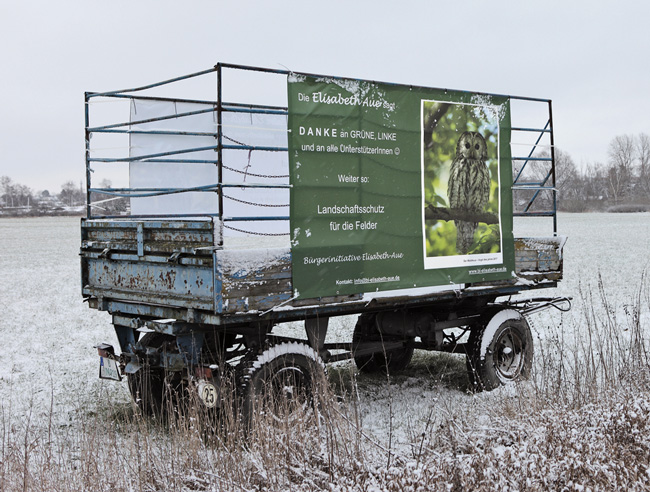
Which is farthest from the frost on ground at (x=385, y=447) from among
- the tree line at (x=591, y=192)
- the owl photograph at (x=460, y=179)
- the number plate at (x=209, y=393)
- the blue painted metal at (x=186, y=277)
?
the tree line at (x=591, y=192)

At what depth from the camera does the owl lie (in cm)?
711

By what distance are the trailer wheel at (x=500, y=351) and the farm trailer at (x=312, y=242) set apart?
0.02 m

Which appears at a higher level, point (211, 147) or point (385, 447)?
point (211, 147)

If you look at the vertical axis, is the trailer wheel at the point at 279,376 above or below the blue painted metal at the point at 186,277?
below

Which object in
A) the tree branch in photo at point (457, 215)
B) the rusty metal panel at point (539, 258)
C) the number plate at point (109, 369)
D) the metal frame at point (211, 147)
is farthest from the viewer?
the rusty metal panel at point (539, 258)

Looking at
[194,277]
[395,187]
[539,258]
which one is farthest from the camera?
[539,258]

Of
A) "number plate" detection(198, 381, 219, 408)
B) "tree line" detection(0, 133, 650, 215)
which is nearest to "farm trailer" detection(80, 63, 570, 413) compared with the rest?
"number plate" detection(198, 381, 219, 408)

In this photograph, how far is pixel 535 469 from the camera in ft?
14.5

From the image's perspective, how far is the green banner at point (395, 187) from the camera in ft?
19.7

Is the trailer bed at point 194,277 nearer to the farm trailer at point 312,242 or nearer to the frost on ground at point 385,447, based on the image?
the farm trailer at point 312,242

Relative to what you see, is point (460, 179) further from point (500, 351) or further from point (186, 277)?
point (186, 277)

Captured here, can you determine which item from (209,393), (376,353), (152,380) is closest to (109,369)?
(152,380)

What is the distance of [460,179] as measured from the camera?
23.4 feet

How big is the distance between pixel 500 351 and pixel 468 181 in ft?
6.48
